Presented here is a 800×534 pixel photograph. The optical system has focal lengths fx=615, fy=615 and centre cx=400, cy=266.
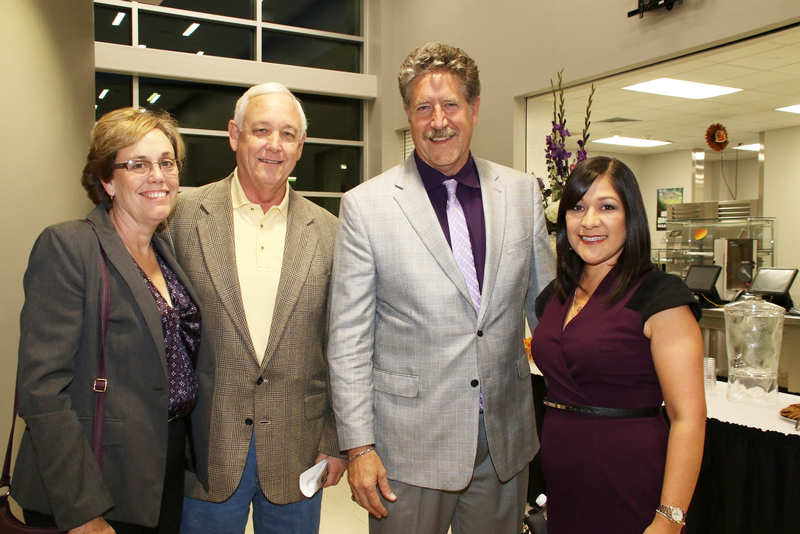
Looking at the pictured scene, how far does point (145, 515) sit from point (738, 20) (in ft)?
16.0

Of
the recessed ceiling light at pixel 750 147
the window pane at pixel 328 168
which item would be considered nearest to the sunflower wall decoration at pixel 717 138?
the window pane at pixel 328 168

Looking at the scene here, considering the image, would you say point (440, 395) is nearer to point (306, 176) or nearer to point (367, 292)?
point (367, 292)

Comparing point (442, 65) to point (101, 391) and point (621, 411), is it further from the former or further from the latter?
point (101, 391)

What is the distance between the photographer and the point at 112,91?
25.5 feet

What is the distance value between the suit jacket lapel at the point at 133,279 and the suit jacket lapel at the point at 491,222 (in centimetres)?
85

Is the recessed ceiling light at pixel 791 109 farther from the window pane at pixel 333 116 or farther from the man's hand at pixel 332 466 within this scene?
the man's hand at pixel 332 466

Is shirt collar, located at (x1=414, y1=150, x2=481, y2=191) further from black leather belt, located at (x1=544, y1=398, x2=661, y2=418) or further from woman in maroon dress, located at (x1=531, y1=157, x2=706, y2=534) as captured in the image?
black leather belt, located at (x1=544, y1=398, x2=661, y2=418)

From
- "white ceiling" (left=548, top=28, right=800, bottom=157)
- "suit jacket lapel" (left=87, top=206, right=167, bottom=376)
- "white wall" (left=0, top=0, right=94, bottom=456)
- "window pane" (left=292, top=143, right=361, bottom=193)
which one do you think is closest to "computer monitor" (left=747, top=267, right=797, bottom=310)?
"white ceiling" (left=548, top=28, right=800, bottom=157)

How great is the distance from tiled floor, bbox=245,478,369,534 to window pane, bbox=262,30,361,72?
648 cm

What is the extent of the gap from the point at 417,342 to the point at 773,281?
13.6 ft

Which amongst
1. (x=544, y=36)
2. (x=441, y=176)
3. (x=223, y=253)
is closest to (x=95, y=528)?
(x=223, y=253)

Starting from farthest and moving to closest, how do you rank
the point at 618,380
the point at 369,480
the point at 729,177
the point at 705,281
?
the point at 729,177
the point at 705,281
the point at 369,480
the point at 618,380

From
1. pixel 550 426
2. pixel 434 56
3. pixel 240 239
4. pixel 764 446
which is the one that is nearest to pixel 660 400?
pixel 550 426

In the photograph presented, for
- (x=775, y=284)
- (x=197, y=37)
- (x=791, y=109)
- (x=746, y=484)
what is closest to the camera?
(x=746, y=484)
